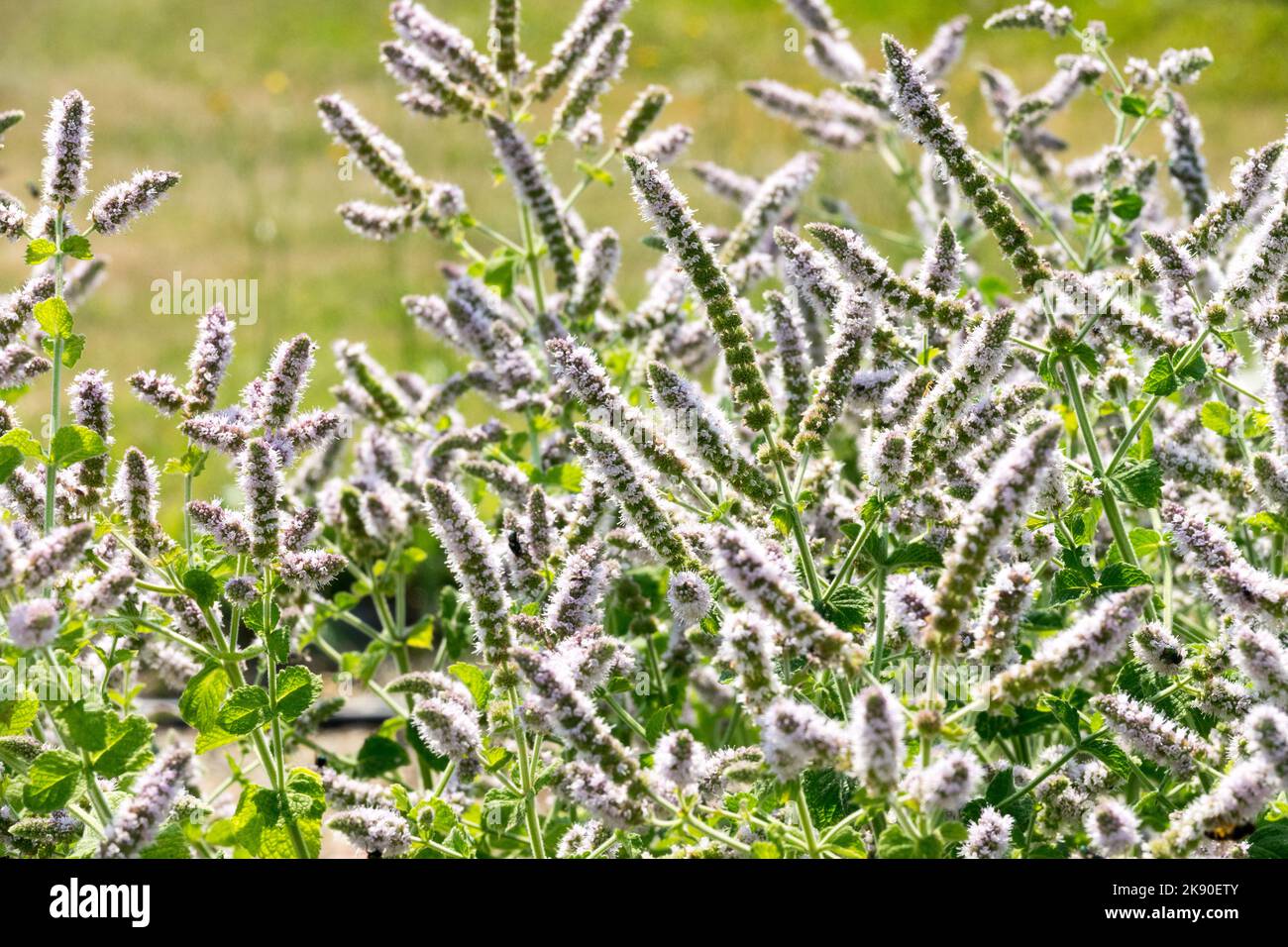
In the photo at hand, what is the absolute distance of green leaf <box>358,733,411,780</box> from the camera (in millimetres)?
3602

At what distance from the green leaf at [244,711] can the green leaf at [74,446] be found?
54 centimetres

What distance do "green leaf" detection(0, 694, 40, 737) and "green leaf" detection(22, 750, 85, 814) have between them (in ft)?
0.39

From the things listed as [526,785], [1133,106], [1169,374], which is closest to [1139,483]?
[1169,374]

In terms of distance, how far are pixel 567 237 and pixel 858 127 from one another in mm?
1536

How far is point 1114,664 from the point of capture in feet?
9.70

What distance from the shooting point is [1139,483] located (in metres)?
2.84

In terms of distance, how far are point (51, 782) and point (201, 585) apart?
444mm

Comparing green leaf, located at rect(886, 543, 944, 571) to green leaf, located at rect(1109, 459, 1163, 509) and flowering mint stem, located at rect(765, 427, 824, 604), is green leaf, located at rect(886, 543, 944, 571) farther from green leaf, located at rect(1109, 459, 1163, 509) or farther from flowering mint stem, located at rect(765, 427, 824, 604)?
green leaf, located at rect(1109, 459, 1163, 509)

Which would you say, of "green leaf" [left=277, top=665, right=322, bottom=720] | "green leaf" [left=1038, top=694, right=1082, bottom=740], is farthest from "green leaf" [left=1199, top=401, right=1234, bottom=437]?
"green leaf" [left=277, top=665, right=322, bottom=720]

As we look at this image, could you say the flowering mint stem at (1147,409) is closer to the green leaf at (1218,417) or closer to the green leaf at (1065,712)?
the green leaf at (1218,417)

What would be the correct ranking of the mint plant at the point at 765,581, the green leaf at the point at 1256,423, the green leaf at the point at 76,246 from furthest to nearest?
1. the green leaf at the point at 1256,423
2. the green leaf at the point at 76,246
3. the mint plant at the point at 765,581

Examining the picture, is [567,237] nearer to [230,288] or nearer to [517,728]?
[230,288]

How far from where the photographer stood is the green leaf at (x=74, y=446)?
262cm

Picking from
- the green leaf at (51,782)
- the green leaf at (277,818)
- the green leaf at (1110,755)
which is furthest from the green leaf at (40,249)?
the green leaf at (1110,755)
